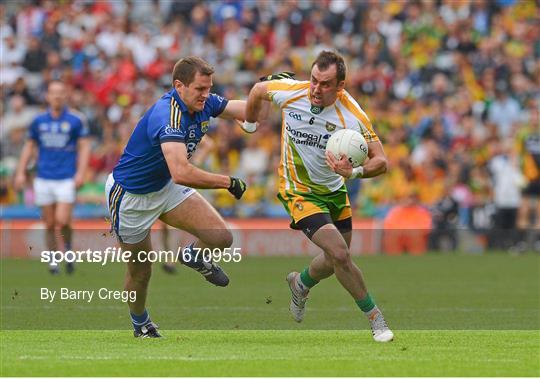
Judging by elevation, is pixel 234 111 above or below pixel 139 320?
above

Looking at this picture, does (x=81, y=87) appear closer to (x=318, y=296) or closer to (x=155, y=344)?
(x=318, y=296)

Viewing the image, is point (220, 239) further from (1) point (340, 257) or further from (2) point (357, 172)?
(2) point (357, 172)

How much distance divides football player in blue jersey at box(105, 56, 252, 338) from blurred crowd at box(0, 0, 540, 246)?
534 inches

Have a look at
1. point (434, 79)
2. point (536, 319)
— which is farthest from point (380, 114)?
point (536, 319)

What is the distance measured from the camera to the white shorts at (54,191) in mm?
19359

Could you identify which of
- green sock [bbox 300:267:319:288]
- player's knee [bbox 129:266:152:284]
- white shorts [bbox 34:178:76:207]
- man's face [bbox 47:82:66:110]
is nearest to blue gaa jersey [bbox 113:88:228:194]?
player's knee [bbox 129:266:152:284]

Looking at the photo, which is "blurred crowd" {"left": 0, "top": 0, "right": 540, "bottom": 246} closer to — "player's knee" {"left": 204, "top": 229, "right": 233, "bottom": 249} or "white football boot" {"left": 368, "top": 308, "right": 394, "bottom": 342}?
"player's knee" {"left": 204, "top": 229, "right": 233, "bottom": 249}

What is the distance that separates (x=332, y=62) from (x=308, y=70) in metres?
17.5

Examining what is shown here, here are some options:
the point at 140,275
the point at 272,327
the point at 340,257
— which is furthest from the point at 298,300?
the point at 140,275

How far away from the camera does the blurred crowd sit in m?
25.7

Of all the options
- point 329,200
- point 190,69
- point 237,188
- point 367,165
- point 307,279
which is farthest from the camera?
point 307,279

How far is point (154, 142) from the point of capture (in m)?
10.8

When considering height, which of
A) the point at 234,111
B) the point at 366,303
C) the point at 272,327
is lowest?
the point at 272,327

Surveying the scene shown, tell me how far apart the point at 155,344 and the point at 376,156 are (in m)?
2.43
